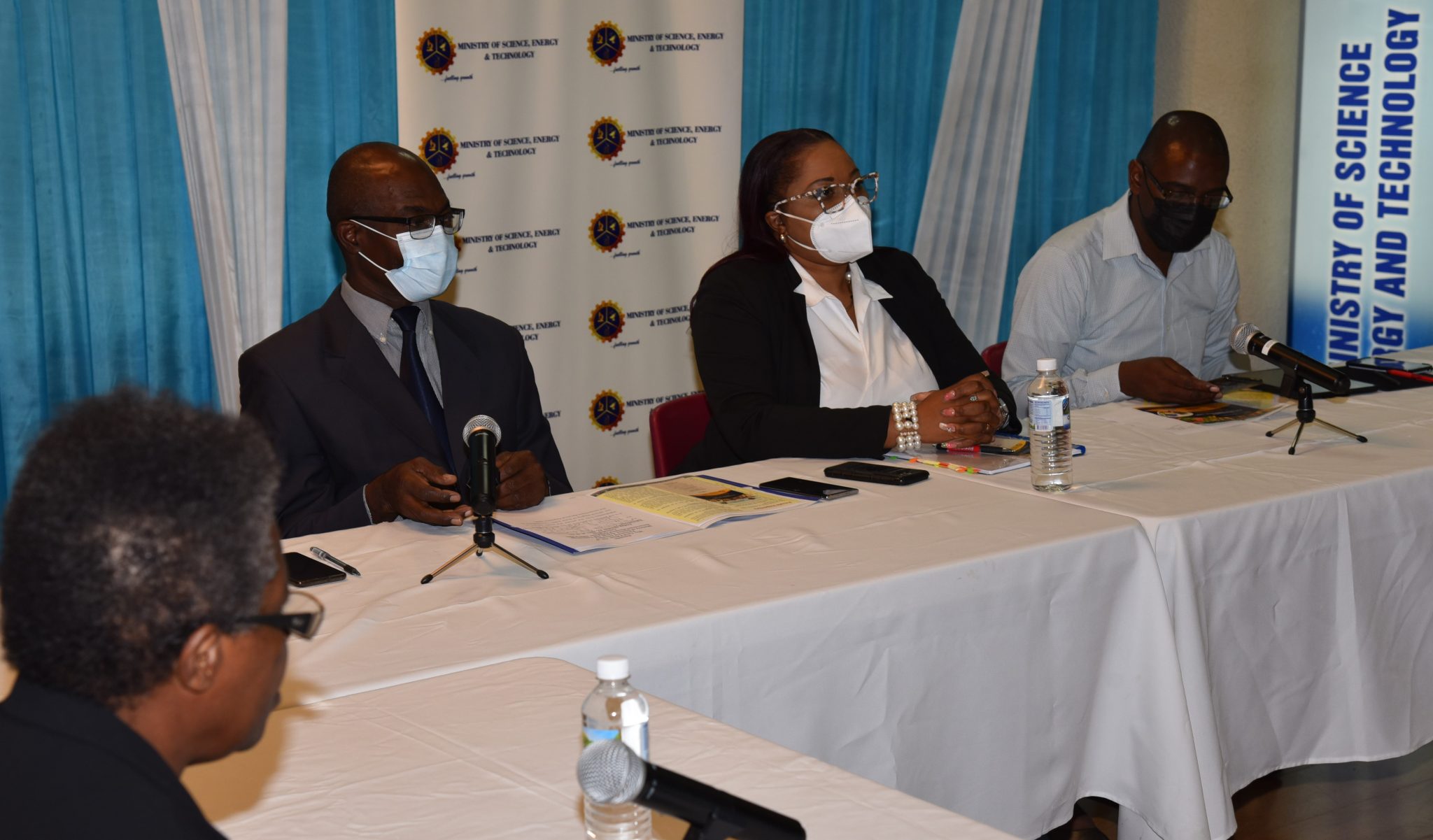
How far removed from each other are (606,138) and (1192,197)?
1985 millimetres

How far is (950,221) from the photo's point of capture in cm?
532

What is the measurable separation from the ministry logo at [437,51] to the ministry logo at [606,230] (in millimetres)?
721

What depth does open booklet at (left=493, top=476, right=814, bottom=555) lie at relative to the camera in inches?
90.0

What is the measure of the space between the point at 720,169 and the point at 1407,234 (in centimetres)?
298

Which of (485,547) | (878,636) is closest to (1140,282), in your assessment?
(878,636)

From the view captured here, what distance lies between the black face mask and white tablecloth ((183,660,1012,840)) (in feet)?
8.34

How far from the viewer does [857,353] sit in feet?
10.7

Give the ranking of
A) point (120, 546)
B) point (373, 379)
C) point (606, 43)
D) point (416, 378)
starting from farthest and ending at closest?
point (606, 43) → point (416, 378) → point (373, 379) → point (120, 546)

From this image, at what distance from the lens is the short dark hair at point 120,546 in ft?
2.66

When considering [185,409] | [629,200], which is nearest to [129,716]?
[185,409]

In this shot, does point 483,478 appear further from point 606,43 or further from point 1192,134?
point 606,43

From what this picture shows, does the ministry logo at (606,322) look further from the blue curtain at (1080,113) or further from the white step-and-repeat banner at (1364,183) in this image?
the white step-and-repeat banner at (1364,183)

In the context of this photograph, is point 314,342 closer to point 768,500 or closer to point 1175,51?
point 768,500

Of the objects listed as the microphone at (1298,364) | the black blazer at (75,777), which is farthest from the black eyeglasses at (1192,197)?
the black blazer at (75,777)
